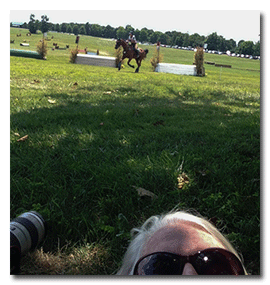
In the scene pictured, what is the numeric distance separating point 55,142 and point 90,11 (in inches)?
41.0

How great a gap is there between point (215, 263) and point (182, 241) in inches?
6.1

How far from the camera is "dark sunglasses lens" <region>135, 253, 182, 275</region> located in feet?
3.76

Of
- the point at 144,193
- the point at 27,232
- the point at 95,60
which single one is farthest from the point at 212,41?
the point at 95,60

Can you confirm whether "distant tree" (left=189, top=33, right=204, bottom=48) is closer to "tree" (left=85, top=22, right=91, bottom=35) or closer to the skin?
"tree" (left=85, top=22, right=91, bottom=35)

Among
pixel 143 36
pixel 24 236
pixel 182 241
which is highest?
pixel 143 36

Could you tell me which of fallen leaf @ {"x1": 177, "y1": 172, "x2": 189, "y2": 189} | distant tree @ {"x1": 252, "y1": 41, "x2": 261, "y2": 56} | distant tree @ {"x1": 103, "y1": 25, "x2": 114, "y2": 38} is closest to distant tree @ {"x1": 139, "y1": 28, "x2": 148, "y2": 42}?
distant tree @ {"x1": 103, "y1": 25, "x2": 114, "y2": 38}

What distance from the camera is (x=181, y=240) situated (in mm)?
1189

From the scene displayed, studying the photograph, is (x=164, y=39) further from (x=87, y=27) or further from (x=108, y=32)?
(x=87, y=27)

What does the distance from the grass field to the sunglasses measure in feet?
0.79

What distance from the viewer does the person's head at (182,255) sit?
45.4 inches

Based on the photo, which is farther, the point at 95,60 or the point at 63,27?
the point at 95,60

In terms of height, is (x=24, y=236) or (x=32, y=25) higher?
(x=32, y=25)
